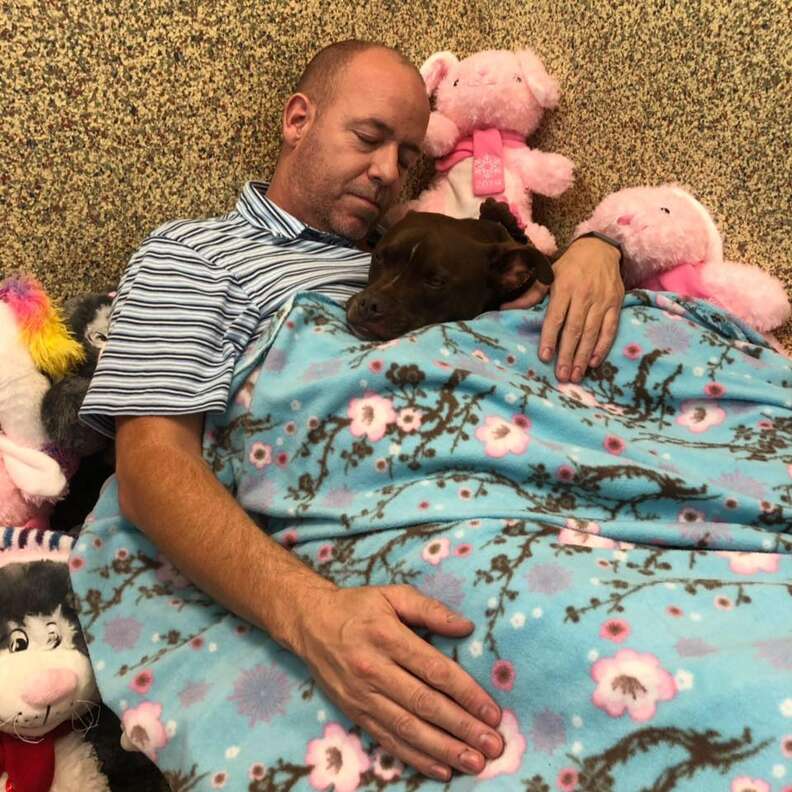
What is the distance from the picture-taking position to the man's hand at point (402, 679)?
77cm

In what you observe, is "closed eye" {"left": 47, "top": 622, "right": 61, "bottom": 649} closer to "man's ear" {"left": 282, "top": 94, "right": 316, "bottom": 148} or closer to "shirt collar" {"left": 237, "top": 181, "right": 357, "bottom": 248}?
"shirt collar" {"left": 237, "top": 181, "right": 357, "bottom": 248}

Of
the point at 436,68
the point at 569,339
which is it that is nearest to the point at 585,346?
the point at 569,339

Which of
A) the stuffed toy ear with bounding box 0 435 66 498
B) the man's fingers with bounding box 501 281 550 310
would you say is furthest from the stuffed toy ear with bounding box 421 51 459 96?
the stuffed toy ear with bounding box 0 435 66 498

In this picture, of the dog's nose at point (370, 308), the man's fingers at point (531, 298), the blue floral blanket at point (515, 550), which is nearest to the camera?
the blue floral blanket at point (515, 550)

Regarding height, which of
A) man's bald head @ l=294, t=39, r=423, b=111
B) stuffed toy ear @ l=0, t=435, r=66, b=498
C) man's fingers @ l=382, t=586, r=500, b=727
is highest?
man's bald head @ l=294, t=39, r=423, b=111

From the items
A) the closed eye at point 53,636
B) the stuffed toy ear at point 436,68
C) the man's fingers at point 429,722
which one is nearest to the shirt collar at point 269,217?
the stuffed toy ear at point 436,68

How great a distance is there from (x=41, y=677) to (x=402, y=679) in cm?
51

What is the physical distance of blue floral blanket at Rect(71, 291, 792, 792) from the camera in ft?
2.35

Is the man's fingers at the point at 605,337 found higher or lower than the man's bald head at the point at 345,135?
lower

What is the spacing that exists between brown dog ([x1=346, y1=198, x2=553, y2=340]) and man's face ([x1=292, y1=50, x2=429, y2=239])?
0.18 m

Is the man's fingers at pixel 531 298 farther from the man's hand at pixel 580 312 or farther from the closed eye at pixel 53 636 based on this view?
the closed eye at pixel 53 636

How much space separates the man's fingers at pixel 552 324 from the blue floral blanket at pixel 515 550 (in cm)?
3

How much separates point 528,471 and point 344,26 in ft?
3.80

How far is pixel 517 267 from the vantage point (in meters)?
1.34
